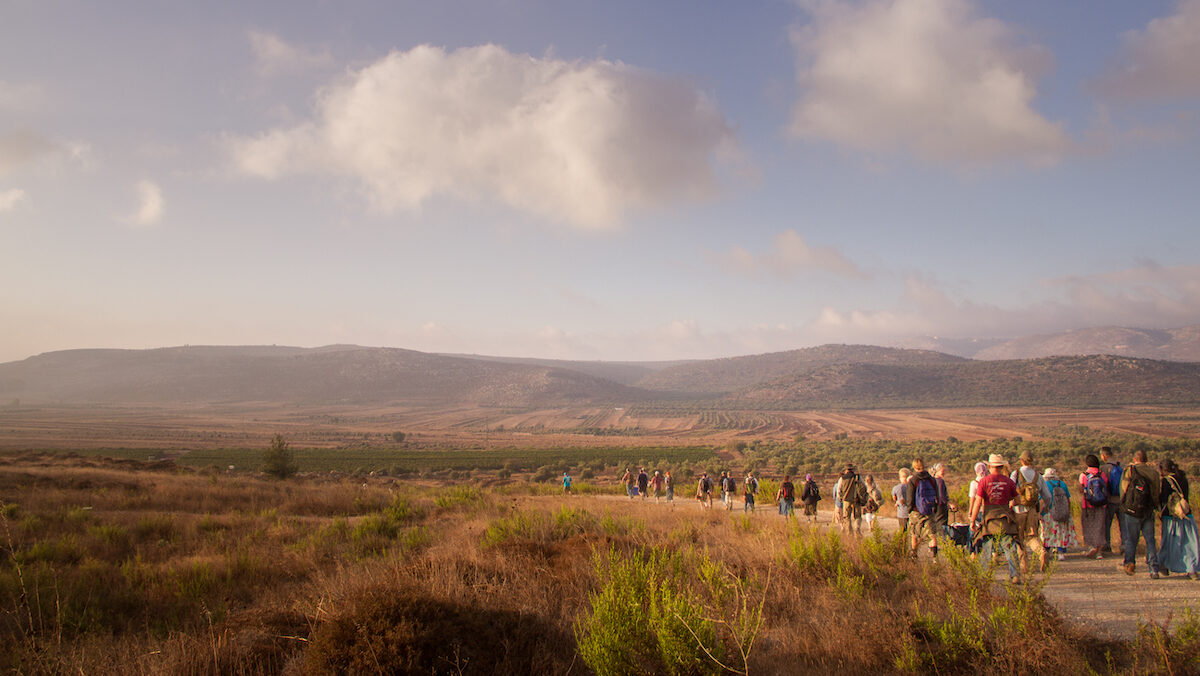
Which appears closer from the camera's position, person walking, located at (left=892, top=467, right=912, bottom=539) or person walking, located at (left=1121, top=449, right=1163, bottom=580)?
person walking, located at (left=1121, top=449, right=1163, bottom=580)

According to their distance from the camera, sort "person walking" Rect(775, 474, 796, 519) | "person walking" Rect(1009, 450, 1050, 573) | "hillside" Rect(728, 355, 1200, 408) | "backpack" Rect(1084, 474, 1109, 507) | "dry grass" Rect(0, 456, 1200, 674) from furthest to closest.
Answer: "hillside" Rect(728, 355, 1200, 408)
"person walking" Rect(775, 474, 796, 519)
"backpack" Rect(1084, 474, 1109, 507)
"person walking" Rect(1009, 450, 1050, 573)
"dry grass" Rect(0, 456, 1200, 674)

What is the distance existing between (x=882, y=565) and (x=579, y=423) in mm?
111391

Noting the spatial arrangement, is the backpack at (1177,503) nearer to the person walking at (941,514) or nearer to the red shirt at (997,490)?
the red shirt at (997,490)

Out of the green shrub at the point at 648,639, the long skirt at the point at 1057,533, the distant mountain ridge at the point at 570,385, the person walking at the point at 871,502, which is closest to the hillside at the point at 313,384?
the distant mountain ridge at the point at 570,385

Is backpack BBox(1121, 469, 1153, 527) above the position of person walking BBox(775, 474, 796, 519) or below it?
above

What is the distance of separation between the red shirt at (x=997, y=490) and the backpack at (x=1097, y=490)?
8.15ft

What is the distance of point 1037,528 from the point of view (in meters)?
7.83

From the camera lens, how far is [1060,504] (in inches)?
356

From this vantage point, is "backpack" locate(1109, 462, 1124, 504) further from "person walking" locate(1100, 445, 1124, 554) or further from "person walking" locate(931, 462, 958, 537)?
"person walking" locate(931, 462, 958, 537)

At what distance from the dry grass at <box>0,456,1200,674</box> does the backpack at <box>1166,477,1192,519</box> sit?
314 cm

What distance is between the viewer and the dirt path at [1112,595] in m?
5.68

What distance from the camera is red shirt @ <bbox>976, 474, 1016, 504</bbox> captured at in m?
7.44

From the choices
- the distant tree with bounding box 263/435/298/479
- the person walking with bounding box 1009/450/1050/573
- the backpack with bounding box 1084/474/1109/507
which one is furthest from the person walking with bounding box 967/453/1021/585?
the distant tree with bounding box 263/435/298/479

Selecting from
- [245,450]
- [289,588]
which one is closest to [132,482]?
[289,588]
